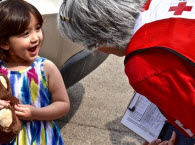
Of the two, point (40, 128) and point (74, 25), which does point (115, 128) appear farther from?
point (74, 25)

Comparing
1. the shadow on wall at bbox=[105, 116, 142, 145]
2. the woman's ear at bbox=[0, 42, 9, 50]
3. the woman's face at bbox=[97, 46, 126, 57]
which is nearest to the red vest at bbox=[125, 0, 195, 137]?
the woman's face at bbox=[97, 46, 126, 57]

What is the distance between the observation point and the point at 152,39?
138 centimetres

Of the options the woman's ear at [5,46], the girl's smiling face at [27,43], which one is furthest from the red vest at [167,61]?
the woman's ear at [5,46]

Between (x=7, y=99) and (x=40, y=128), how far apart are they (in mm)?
303

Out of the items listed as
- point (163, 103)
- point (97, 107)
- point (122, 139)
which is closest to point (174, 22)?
point (163, 103)

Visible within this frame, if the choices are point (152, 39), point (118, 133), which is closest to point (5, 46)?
point (152, 39)

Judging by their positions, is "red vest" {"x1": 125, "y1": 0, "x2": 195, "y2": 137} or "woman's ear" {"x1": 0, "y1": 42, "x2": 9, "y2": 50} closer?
"red vest" {"x1": 125, "y1": 0, "x2": 195, "y2": 137}

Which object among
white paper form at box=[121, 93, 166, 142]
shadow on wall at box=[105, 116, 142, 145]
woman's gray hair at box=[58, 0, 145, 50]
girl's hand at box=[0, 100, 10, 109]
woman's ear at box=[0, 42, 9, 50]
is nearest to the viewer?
woman's gray hair at box=[58, 0, 145, 50]

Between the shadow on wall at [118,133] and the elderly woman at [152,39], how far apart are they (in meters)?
1.79

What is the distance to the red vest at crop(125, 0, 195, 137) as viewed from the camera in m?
1.34

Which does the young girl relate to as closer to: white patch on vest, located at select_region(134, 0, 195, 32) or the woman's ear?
the woman's ear

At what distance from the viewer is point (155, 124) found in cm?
253

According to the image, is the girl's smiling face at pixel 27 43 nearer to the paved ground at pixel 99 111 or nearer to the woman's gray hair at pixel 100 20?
the woman's gray hair at pixel 100 20

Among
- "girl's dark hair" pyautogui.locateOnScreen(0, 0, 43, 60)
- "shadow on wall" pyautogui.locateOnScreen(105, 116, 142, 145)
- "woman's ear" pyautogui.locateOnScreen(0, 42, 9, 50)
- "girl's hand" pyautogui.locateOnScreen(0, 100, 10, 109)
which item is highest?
"girl's dark hair" pyautogui.locateOnScreen(0, 0, 43, 60)
